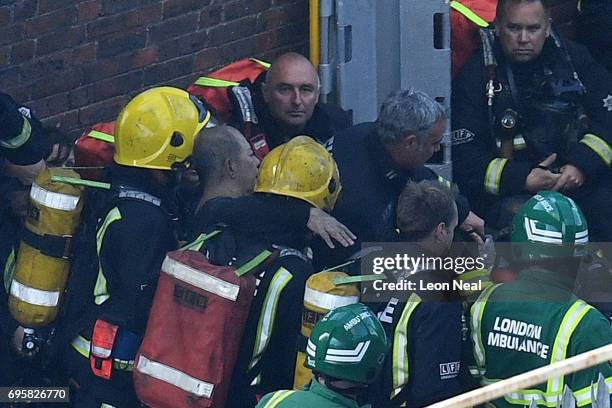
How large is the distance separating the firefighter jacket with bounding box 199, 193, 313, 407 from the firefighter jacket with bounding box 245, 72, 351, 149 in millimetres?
923

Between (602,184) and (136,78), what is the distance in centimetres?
237

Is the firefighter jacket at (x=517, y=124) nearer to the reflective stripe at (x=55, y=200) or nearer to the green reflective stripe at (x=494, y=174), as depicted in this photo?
the green reflective stripe at (x=494, y=174)

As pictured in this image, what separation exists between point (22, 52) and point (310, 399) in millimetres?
3597

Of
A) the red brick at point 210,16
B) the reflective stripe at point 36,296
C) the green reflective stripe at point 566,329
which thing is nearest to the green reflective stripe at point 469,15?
the red brick at point 210,16

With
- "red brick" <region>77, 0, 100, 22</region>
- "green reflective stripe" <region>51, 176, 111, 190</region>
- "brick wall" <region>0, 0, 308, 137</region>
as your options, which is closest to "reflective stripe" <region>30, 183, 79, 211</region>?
"green reflective stripe" <region>51, 176, 111, 190</region>

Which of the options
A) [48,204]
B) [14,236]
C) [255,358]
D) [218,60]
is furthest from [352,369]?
[218,60]

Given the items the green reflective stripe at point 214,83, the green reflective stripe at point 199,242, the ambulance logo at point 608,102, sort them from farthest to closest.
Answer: the green reflective stripe at point 214,83 → the ambulance logo at point 608,102 → the green reflective stripe at point 199,242

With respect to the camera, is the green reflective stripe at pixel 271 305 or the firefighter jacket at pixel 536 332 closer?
the firefighter jacket at pixel 536 332

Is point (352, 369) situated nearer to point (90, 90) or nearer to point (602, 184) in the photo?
point (602, 184)

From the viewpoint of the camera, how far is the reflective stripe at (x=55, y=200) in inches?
259

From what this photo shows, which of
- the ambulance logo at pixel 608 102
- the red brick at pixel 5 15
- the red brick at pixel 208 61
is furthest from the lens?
the red brick at pixel 208 61

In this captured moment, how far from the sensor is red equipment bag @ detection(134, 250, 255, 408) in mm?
5918

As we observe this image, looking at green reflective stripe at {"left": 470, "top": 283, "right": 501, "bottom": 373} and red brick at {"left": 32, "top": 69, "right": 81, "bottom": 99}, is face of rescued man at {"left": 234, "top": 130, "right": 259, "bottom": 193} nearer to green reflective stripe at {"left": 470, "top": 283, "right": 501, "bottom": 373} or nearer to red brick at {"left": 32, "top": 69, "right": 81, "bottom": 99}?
green reflective stripe at {"left": 470, "top": 283, "right": 501, "bottom": 373}

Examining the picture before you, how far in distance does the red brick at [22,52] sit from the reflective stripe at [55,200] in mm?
1532
